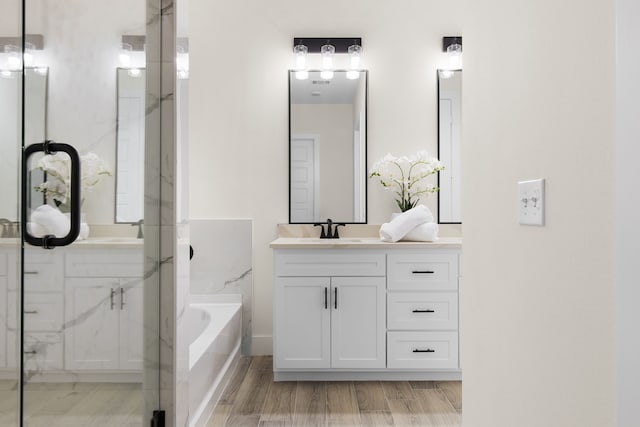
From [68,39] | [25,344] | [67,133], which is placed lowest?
[25,344]

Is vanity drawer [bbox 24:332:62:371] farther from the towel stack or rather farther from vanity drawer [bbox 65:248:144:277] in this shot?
the towel stack

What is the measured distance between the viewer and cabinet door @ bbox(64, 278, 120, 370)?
1.01 metres

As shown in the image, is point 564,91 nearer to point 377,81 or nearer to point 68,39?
point 68,39

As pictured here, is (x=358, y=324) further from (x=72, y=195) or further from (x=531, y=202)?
(x=72, y=195)

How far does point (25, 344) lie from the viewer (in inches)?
34.0

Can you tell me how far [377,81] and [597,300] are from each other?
2.77 meters

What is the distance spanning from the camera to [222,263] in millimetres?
3127

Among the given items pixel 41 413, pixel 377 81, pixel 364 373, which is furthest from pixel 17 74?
pixel 377 81

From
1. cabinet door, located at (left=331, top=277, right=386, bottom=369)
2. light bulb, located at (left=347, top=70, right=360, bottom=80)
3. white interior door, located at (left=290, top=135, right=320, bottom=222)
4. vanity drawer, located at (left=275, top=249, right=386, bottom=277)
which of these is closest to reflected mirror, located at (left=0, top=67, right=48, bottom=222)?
vanity drawer, located at (left=275, top=249, right=386, bottom=277)

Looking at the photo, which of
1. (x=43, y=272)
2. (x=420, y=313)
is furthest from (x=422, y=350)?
(x=43, y=272)

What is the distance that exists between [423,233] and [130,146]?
1973 millimetres

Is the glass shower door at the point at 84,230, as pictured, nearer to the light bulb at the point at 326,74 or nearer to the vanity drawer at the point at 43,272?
the vanity drawer at the point at 43,272

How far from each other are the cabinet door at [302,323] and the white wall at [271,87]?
0.61 metres

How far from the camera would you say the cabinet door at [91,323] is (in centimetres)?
101
